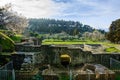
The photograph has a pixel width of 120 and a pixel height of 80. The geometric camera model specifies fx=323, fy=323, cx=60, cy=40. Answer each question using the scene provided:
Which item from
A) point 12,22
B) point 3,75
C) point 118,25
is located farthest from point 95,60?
point 118,25

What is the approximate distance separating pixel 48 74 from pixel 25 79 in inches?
51.9

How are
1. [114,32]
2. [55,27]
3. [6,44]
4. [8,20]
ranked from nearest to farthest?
[6,44], [8,20], [114,32], [55,27]

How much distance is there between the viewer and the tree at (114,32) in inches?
2522

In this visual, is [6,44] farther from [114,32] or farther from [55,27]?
[55,27]

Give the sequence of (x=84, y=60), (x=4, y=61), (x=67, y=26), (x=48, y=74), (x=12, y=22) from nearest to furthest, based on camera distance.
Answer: (x=48, y=74) → (x=4, y=61) → (x=84, y=60) → (x=12, y=22) → (x=67, y=26)

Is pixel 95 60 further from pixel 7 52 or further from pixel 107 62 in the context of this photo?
pixel 7 52

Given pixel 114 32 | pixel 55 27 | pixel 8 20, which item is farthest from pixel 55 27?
pixel 8 20

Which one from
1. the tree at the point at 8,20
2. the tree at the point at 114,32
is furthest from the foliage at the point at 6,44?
the tree at the point at 114,32

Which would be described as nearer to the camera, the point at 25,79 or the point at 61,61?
the point at 25,79

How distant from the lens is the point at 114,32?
66375mm

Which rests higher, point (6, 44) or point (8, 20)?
point (8, 20)

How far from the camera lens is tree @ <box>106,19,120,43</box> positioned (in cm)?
6406

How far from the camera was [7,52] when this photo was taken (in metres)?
27.2

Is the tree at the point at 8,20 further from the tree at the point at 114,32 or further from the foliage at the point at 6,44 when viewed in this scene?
the tree at the point at 114,32
